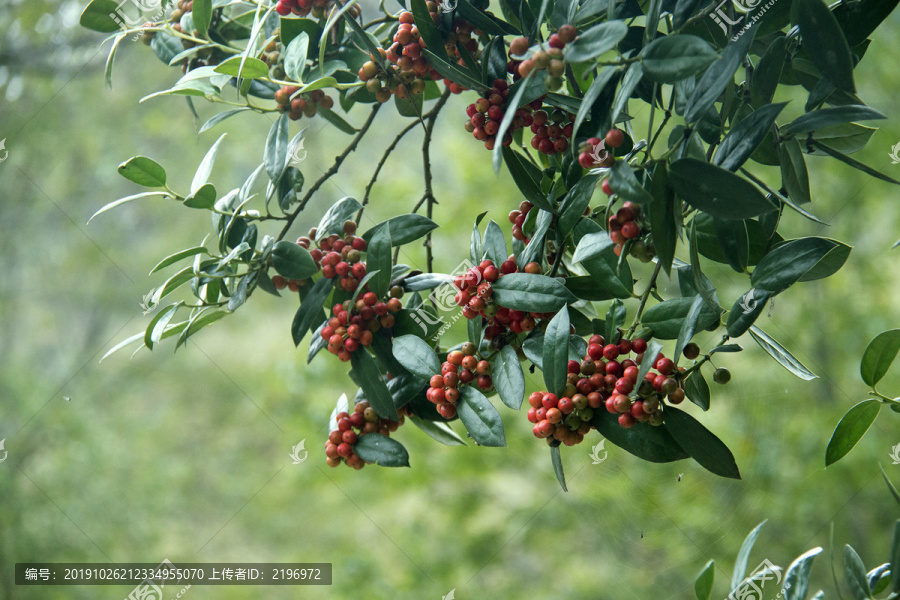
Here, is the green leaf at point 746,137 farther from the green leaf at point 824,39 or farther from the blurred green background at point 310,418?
the blurred green background at point 310,418

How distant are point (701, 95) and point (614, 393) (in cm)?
19

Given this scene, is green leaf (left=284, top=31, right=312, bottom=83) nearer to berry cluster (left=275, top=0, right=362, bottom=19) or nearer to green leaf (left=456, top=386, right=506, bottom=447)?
berry cluster (left=275, top=0, right=362, bottom=19)

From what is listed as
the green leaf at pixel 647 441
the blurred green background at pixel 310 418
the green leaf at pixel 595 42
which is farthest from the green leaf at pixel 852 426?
the blurred green background at pixel 310 418

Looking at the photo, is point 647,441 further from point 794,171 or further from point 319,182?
point 319,182

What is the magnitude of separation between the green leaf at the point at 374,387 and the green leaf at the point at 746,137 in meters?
0.31

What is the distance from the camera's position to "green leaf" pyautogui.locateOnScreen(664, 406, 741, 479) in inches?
16.6

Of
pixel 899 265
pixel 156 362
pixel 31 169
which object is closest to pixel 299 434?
pixel 156 362

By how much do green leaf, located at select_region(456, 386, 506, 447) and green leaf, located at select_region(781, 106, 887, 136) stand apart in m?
0.27

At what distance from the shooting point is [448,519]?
2.15 m

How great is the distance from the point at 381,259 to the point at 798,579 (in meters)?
0.43

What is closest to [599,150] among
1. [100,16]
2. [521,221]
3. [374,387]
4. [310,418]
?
[521,221]

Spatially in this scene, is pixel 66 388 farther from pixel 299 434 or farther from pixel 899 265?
pixel 899 265

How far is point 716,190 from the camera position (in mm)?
352

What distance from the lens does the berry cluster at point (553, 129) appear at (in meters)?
0.50
